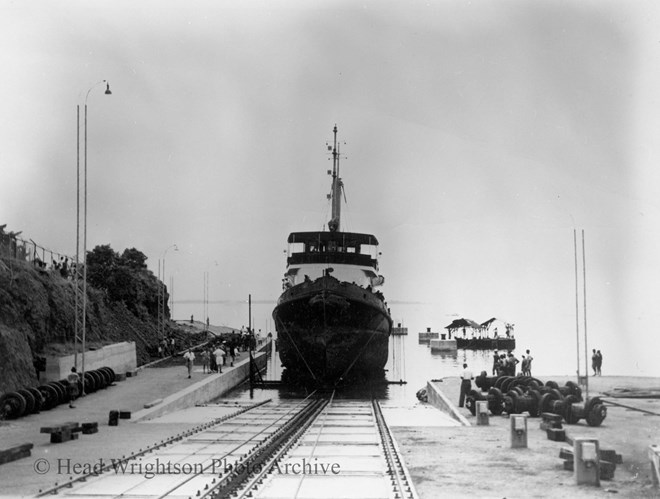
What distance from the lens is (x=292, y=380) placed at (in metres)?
36.9

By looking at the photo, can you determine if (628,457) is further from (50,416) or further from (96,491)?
(50,416)

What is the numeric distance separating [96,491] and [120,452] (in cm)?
367

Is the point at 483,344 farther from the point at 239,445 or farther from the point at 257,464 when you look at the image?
the point at 257,464

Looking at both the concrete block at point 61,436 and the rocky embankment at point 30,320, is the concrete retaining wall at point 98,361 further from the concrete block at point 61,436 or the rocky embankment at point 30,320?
the concrete block at point 61,436

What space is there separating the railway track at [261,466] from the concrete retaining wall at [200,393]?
2.38 m

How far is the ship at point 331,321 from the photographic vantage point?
3403cm

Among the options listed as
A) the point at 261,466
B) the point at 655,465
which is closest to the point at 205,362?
the point at 261,466

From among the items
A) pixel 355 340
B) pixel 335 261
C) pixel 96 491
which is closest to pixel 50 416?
pixel 96 491

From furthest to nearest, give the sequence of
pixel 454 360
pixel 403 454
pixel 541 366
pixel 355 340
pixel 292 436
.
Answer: pixel 454 360 → pixel 541 366 → pixel 355 340 → pixel 292 436 → pixel 403 454

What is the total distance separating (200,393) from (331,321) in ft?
29.9

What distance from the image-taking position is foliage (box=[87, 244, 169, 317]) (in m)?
53.4

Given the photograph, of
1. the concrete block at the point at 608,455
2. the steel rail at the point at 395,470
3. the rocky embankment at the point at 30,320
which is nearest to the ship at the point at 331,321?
the rocky embankment at the point at 30,320

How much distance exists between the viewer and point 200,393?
1033 inches

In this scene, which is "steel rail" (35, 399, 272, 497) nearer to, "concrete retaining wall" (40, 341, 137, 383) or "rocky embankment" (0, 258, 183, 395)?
"concrete retaining wall" (40, 341, 137, 383)
